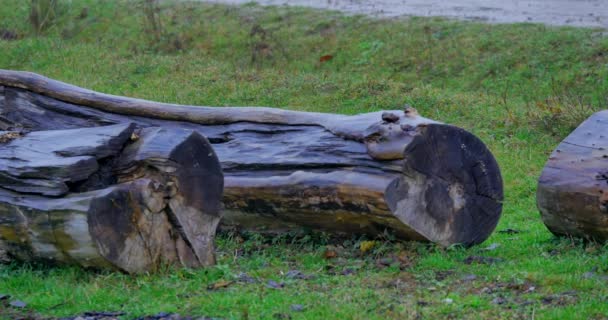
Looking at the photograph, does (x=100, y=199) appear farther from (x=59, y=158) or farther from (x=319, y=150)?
(x=319, y=150)

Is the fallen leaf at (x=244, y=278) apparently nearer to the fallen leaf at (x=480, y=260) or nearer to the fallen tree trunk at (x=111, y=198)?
the fallen tree trunk at (x=111, y=198)

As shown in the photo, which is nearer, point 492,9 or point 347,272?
point 347,272

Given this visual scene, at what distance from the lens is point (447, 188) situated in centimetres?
650

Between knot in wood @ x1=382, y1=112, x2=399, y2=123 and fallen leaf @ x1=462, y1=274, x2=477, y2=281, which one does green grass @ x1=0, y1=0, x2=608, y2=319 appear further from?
knot in wood @ x1=382, y1=112, x2=399, y2=123

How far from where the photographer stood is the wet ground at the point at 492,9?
15945 millimetres

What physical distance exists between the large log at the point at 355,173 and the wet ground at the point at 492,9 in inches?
372

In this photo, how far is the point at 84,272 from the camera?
222 inches

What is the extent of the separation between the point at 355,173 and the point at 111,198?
5.85 feet

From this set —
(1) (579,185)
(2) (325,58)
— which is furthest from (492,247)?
(2) (325,58)

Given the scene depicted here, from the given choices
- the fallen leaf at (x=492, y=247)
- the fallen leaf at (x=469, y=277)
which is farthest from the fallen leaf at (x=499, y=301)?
the fallen leaf at (x=492, y=247)

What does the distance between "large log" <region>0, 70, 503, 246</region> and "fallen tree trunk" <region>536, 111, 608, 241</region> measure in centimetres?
43

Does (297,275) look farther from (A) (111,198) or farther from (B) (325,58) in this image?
(B) (325,58)

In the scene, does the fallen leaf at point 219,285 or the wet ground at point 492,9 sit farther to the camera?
the wet ground at point 492,9

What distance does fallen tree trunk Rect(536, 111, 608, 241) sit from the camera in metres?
6.14
